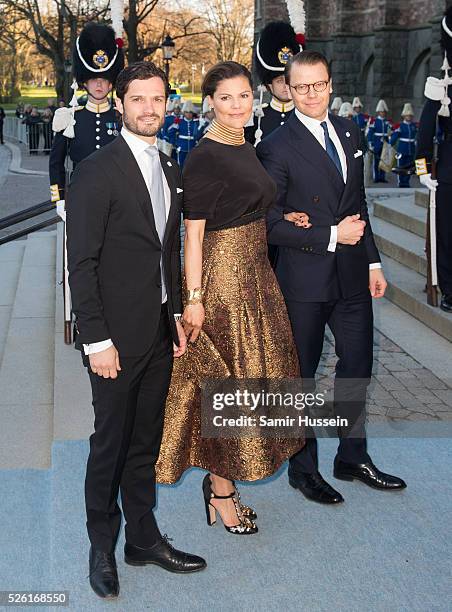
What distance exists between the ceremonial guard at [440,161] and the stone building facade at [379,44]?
62.3 feet

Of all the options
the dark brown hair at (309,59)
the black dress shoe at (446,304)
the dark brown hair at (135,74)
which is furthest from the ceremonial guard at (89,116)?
the dark brown hair at (135,74)

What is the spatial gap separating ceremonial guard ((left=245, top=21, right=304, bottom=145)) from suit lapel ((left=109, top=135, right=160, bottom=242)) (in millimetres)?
4533

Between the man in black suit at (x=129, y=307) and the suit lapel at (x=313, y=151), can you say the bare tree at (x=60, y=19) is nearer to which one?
the suit lapel at (x=313, y=151)

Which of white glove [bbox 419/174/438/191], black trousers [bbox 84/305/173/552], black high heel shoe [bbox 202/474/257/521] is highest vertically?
white glove [bbox 419/174/438/191]

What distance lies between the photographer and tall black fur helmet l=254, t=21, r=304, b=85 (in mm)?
8070

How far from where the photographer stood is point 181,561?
13.0 ft

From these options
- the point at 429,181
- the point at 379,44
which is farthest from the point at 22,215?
the point at 379,44

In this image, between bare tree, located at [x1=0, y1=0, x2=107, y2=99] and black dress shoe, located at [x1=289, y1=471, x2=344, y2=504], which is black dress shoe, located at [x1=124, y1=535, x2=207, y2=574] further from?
bare tree, located at [x1=0, y1=0, x2=107, y2=99]

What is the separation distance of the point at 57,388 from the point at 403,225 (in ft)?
19.3

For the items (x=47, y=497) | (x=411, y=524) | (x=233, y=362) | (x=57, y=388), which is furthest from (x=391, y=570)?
(x=57, y=388)

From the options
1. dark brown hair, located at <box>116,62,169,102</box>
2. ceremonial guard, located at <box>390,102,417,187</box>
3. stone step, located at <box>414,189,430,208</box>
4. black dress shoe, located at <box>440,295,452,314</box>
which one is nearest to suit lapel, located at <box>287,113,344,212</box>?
dark brown hair, located at <box>116,62,169,102</box>

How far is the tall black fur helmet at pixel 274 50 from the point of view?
8070mm

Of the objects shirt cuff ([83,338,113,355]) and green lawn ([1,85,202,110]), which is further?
green lawn ([1,85,202,110])

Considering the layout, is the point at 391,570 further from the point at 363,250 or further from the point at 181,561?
the point at 363,250
